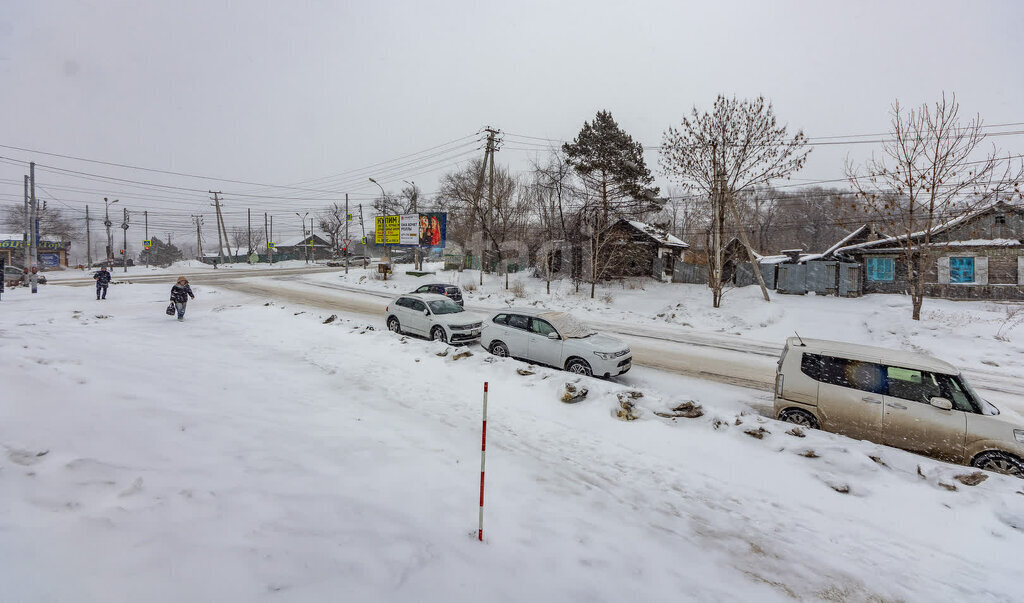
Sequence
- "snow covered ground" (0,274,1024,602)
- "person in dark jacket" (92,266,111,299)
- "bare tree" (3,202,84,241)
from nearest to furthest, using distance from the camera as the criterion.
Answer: "snow covered ground" (0,274,1024,602) → "person in dark jacket" (92,266,111,299) → "bare tree" (3,202,84,241)

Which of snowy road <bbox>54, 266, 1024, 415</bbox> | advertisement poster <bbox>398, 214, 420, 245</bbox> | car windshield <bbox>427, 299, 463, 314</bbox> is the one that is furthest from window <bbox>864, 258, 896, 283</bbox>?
advertisement poster <bbox>398, 214, 420, 245</bbox>

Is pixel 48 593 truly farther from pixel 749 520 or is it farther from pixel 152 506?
pixel 749 520

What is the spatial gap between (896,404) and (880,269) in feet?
88.9

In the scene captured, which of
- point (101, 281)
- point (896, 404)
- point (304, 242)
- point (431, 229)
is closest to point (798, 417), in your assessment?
point (896, 404)

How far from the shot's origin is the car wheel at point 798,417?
22.5 ft

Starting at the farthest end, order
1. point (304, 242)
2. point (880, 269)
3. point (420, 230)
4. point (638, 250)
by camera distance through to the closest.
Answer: point (304, 242) < point (420, 230) < point (638, 250) < point (880, 269)

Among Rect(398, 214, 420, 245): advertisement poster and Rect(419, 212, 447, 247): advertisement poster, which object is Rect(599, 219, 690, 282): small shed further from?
Rect(398, 214, 420, 245): advertisement poster

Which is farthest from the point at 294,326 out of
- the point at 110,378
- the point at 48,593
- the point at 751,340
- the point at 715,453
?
the point at 751,340

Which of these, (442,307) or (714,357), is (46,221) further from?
(714,357)

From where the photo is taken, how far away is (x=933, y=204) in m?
15.9

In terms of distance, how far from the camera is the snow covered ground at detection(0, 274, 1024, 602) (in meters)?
3.20

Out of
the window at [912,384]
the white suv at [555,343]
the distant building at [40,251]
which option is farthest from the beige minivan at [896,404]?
the distant building at [40,251]

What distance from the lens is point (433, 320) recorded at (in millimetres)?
12992

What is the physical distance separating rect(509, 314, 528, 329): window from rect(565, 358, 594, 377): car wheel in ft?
5.53
